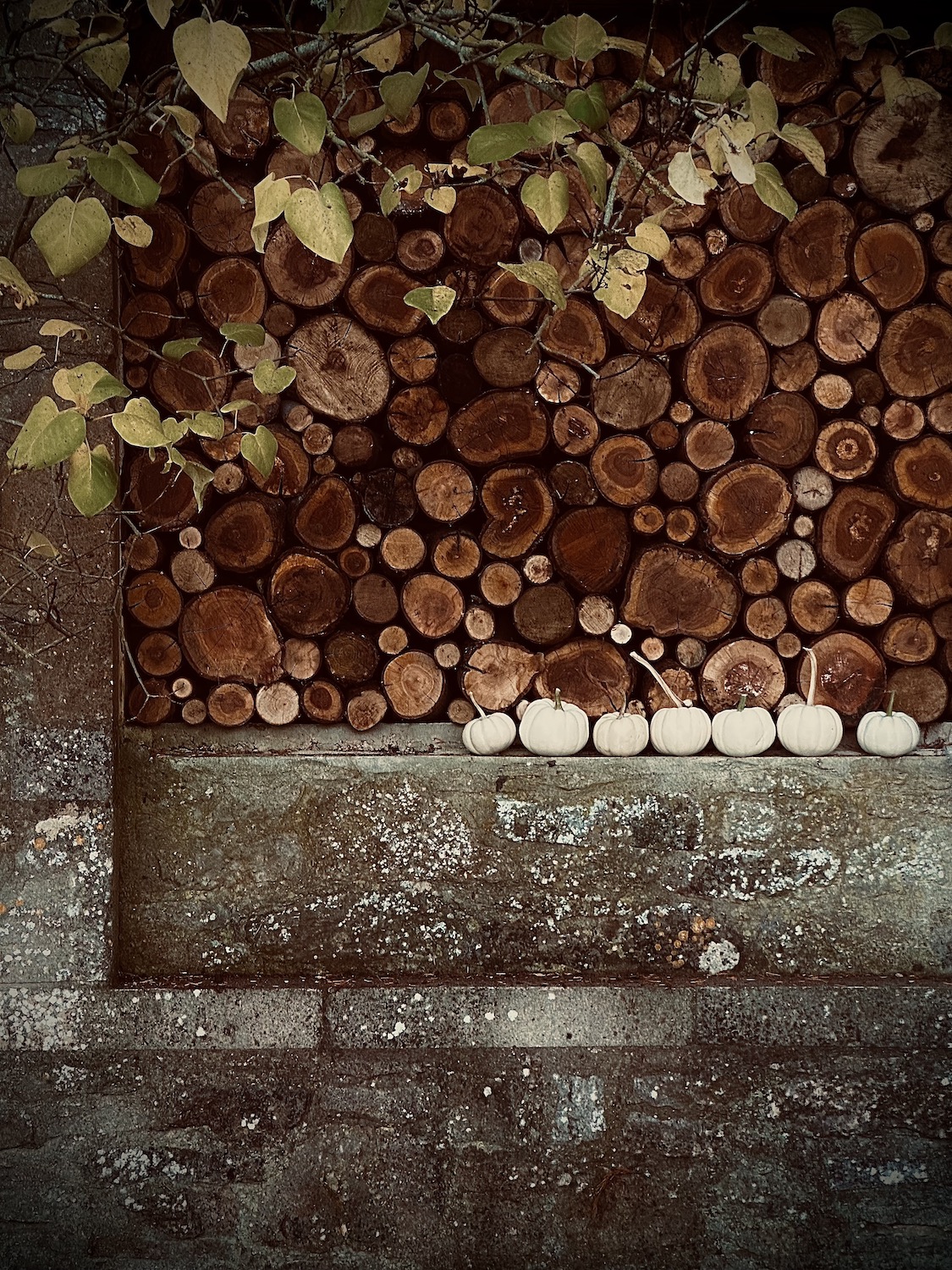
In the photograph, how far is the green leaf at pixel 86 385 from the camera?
172 cm

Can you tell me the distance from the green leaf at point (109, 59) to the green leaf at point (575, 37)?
870 millimetres

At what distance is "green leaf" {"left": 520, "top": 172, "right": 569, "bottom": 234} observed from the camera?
1.66 m

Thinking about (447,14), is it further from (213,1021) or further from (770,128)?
(213,1021)

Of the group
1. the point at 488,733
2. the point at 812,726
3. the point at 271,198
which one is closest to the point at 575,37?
the point at 271,198

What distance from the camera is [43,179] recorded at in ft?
5.46

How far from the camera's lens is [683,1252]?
2268 mm

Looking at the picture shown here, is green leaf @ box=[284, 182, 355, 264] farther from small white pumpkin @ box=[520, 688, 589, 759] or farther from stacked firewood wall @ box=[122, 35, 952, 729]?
small white pumpkin @ box=[520, 688, 589, 759]

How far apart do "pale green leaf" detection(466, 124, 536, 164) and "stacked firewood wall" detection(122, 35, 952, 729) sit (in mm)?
680

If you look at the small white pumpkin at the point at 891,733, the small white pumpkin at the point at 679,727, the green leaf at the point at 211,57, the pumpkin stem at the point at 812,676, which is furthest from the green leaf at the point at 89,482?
the small white pumpkin at the point at 891,733

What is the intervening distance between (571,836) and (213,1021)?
1.10 metres

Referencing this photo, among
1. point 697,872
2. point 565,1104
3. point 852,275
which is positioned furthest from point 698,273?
point 565,1104

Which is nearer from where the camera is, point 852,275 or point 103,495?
point 103,495

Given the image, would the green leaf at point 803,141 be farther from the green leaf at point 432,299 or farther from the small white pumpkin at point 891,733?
the small white pumpkin at point 891,733

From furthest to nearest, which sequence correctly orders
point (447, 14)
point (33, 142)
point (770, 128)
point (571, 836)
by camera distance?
point (571, 836) → point (33, 142) → point (447, 14) → point (770, 128)
